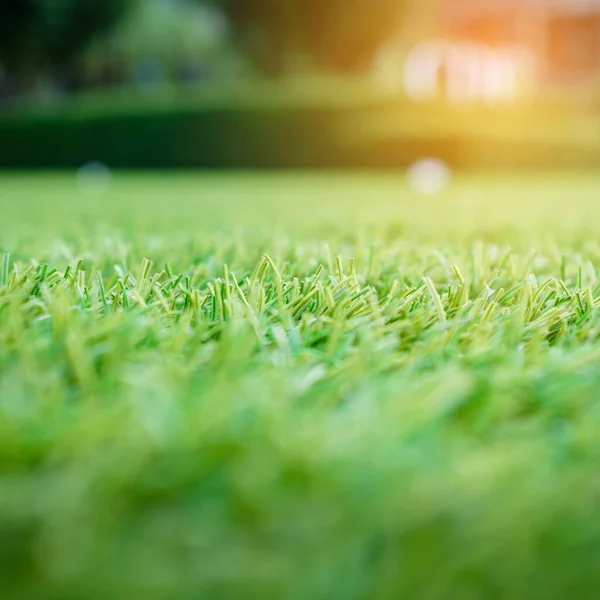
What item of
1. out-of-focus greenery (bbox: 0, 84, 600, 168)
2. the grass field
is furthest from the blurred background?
the grass field

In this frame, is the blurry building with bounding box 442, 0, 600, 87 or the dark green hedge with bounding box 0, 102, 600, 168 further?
the blurry building with bounding box 442, 0, 600, 87

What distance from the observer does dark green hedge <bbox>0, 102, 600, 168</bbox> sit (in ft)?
44.9

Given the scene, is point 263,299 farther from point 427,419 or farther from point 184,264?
point 184,264

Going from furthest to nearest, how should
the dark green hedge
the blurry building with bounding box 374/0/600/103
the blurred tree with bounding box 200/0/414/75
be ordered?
the blurry building with bounding box 374/0/600/103
the blurred tree with bounding box 200/0/414/75
the dark green hedge

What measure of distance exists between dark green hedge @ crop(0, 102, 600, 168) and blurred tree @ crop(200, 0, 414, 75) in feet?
30.4

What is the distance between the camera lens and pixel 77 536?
18.6 inches

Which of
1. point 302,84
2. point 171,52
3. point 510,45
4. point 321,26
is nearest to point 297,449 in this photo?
point 302,84

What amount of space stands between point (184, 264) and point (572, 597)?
1.27 metres

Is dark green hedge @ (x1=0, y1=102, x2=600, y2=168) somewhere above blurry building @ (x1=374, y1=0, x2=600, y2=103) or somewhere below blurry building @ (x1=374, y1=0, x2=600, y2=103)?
below

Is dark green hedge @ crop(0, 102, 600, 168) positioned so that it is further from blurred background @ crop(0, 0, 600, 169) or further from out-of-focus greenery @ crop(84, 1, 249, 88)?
out-of-focus greenery @ crop(84, 1, 249, 88)

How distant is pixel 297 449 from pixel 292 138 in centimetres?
1448

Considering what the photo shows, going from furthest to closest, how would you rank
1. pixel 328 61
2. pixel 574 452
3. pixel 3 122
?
1. pixel 328 61
2. pixel 3 122
3. pixel 574 452

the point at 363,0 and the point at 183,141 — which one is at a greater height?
the point at 363,0

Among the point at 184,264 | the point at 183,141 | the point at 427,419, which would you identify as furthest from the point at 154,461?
the point at 183,141
